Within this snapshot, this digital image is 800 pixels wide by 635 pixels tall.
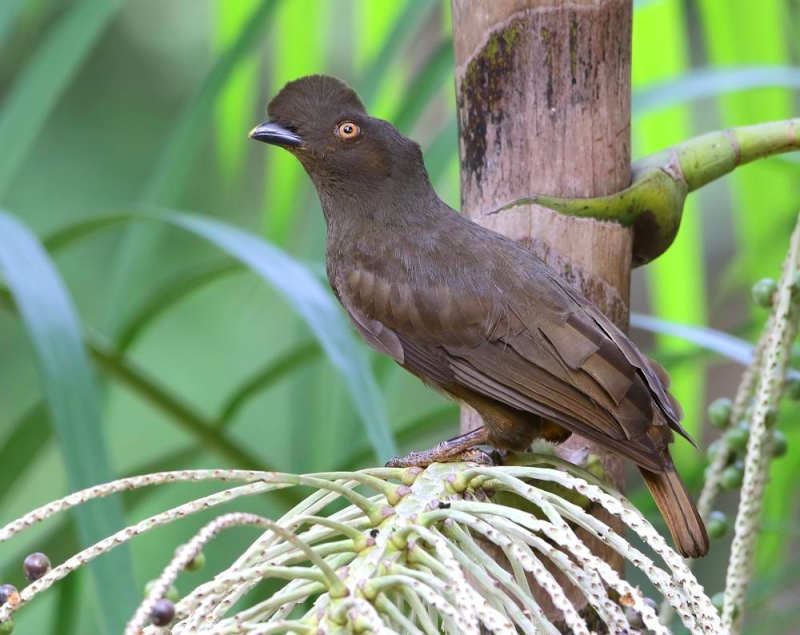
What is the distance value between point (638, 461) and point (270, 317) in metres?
4.89

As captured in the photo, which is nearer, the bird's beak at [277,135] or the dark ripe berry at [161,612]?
the dark ripe berry at [161,612]

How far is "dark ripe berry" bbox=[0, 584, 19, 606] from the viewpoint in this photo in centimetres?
88

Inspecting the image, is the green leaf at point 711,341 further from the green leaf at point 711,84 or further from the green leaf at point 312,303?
the green leaf at point 312,303

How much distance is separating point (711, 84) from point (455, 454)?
88cm

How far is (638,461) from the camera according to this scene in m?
1.40

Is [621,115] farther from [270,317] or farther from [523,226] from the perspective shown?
[270,317]

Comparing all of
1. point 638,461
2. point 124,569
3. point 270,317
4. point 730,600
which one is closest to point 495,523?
point 730,600

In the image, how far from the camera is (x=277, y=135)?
179 cm

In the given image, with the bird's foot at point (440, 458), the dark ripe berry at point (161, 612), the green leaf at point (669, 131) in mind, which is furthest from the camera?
the green leaf at point (669, 131)

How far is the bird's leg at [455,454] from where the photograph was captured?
1.51 metres

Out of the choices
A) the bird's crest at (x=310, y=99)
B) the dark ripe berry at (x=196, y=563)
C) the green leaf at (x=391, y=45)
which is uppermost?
the green leaf at (x=391, y=45)

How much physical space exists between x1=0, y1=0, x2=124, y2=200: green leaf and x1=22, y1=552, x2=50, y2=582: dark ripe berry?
4.22ft

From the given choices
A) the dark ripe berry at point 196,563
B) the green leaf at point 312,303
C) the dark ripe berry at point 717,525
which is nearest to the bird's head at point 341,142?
the green leaf at point 312,303

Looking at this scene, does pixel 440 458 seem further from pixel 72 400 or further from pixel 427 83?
pixel 427 83
